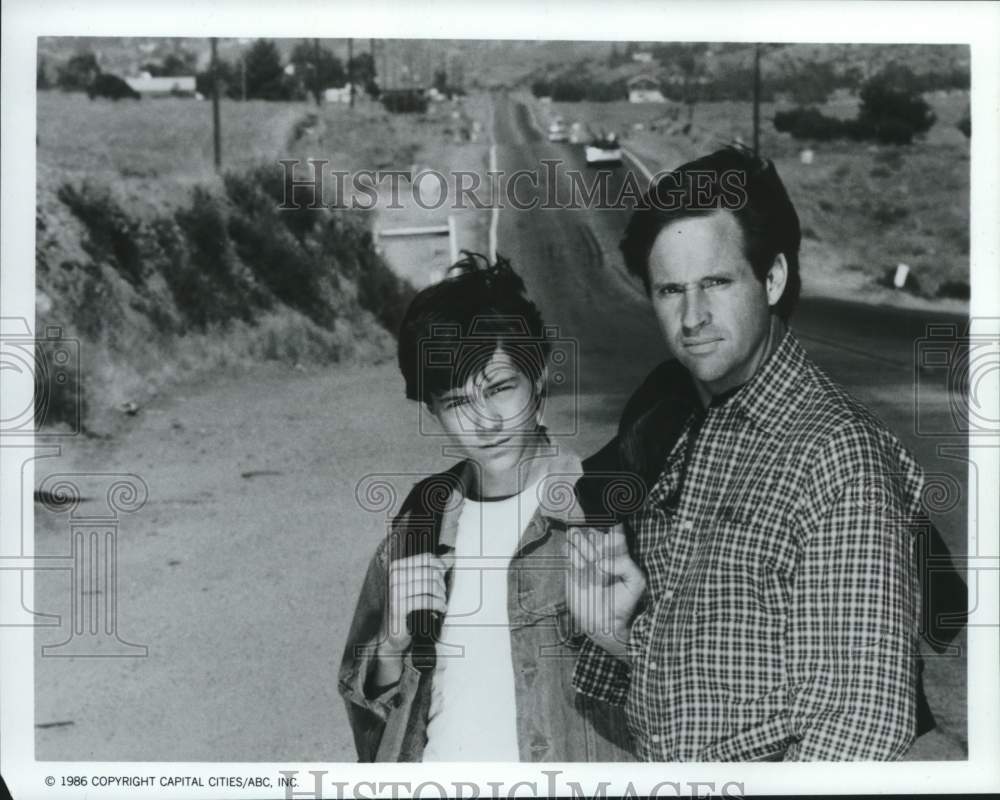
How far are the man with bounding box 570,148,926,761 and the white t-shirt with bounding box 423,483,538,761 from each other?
0.23 m

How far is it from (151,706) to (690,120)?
2614mm

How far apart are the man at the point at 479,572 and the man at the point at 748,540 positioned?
0.45 feet

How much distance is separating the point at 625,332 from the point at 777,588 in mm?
932

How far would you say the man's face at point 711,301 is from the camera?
4172 millimetres

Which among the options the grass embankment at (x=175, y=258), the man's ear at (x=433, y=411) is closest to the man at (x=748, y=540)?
the man's ear at (x=433, y=411)

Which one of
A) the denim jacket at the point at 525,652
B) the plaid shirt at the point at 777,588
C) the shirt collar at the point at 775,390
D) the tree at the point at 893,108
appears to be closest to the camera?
the plaid shirt at the point at 777,588

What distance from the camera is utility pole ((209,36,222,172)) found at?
434cm

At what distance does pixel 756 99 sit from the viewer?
435cm

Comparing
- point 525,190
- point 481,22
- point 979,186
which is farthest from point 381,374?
point 979,186

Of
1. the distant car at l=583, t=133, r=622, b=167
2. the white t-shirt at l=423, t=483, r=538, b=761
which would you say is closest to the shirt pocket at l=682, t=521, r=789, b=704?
the white t-shirt at l=423, t=483, r=538, b=761

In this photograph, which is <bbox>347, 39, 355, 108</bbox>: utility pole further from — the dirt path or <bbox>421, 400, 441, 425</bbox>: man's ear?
<bbox>421, 400, 441, 425</bbox>: man's ear

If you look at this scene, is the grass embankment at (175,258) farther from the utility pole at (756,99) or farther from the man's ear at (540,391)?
the utility pole at (756,99)

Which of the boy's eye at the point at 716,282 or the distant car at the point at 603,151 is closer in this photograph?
the boy's eye at the point at 716,282

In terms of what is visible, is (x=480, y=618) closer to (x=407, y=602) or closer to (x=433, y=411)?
(x=407, y=602)
